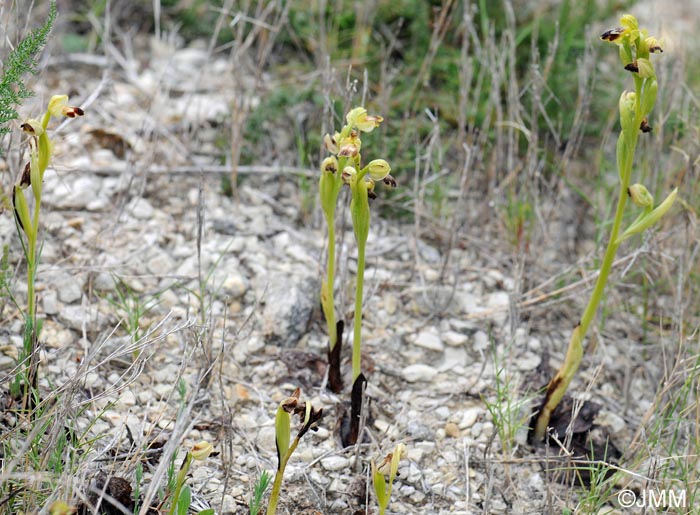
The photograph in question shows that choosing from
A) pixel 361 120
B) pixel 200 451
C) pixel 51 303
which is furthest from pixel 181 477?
pixel 51 303

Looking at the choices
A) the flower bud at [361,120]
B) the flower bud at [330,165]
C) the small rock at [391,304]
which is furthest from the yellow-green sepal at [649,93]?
the small rock at [391,304]

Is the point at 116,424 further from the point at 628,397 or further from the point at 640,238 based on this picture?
the point at 640,238

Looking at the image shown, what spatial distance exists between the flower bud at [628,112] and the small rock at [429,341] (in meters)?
0.90

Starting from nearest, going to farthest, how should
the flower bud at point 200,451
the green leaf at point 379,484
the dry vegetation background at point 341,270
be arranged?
the flower bud at point 200,451, the green leaf at point 379,484, the dry vegetation background at point 341,270

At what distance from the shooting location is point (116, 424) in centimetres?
188

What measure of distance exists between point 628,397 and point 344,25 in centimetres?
189

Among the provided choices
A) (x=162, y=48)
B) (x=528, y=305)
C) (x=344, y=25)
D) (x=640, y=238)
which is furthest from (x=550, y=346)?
(x=162, y=48)

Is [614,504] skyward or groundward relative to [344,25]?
groundward

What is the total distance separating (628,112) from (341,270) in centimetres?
97

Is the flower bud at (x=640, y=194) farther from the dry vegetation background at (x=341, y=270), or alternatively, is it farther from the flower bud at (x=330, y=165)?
the flower bud at (x=330, y=165)

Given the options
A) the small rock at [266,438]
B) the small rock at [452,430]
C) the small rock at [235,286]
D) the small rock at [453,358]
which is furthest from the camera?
the small rock at [235,286]

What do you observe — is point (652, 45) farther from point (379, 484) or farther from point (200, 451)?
point (200, 451)

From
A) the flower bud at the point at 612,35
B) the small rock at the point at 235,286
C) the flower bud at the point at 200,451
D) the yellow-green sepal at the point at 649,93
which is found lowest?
the small rock at the point at 235,286

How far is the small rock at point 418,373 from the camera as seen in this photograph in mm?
2215
